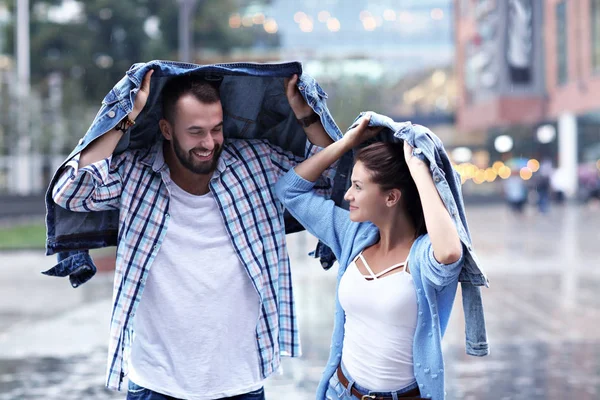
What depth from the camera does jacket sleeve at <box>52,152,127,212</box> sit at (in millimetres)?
2914

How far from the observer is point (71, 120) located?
34594mm

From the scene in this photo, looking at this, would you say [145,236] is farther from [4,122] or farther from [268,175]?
[4,122]

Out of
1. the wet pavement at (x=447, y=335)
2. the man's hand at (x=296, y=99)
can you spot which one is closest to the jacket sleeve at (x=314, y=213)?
the man's hand at (x=296, y=99)

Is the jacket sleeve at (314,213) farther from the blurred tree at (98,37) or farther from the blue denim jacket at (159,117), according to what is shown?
the blurred tree at (98,37)

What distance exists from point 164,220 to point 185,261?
15cm

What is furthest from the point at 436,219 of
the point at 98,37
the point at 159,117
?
the point at 98,37

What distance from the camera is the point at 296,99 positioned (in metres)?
3.23

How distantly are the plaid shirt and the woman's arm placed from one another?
63 cm

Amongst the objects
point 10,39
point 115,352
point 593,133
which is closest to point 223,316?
point 115,352

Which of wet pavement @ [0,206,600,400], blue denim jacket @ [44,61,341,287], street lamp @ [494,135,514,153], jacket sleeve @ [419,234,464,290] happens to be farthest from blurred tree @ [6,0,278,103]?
jacket sleeve @ [419,234,464,290]

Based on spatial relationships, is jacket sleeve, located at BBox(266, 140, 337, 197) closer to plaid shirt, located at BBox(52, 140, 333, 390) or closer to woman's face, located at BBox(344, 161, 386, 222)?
plaid shirt, located at BBox(52, 140, 333, 390)

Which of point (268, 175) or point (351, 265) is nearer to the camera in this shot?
point (351, 265)

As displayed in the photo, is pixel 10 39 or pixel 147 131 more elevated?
pixel 10 39

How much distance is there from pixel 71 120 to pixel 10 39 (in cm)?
900
